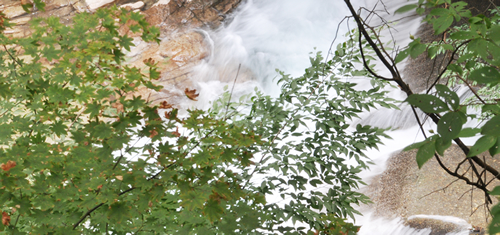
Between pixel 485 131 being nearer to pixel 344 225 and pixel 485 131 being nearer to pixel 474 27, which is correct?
pixel 474 27

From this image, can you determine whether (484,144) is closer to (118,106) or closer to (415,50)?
(415,50)

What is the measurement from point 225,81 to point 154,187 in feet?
16.6

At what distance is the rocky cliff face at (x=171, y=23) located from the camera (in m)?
5.34

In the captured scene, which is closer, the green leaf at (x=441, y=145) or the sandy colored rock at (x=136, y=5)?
the green leaf at (x=441, y=145)

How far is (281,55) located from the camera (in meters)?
5.80

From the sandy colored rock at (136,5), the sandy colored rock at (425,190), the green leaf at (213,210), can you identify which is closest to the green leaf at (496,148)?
the green leaf at (213,210)

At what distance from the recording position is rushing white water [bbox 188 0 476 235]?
562 cm

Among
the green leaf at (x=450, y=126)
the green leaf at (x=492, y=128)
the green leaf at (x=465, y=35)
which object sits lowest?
the green leaf at (x=492, y=128)

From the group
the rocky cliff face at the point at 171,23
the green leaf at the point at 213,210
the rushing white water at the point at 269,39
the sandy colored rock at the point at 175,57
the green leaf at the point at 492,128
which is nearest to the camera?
the green leaf at the point at 492,128

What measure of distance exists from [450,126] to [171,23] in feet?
19.5

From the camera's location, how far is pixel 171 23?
5750mm

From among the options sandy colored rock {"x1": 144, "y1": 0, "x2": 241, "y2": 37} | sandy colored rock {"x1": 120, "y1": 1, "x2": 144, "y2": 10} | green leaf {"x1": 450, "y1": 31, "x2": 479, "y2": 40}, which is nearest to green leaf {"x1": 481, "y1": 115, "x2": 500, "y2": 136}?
green leaf {"x1": 450, "y1": 31, "x2": 479, "y2": 40}

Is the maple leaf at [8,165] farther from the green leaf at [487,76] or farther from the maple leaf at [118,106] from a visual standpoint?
the green leaf at [487,76]

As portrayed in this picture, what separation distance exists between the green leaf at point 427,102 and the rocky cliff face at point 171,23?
5.17m
